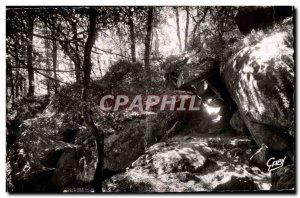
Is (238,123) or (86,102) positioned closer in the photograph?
(86,102)

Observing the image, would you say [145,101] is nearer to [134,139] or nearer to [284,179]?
[134,139]

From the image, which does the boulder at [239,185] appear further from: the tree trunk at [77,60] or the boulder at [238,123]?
the tree trunk at [77,60]

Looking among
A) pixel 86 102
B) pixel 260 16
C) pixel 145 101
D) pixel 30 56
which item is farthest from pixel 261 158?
pixel 30 56

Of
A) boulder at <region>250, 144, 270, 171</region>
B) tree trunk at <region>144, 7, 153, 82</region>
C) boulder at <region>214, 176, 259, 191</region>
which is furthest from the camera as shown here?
tree trunk at <region>144, 7, 153, 82</region>

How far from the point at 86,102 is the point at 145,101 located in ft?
3.39

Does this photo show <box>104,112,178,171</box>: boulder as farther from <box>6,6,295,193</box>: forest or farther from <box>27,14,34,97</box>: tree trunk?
<box>27,14,34,97</box>: tree trunk

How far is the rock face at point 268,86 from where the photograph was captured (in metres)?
4.07

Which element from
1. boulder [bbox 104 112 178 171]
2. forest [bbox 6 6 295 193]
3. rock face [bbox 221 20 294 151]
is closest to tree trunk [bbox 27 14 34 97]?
forest [bbox 6 6 295 193]

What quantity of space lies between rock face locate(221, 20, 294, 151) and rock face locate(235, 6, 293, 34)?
A: 19 cm

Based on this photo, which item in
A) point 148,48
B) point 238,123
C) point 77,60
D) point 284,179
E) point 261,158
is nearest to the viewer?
point 284,179

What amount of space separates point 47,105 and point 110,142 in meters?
1.28

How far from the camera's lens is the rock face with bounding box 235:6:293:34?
14.2 ft

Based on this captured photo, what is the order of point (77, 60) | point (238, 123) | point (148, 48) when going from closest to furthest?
point (77, 60)
point (148, 48)
point (238, 123)

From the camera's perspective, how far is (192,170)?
14.4 feet
